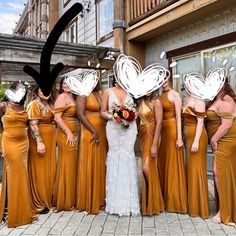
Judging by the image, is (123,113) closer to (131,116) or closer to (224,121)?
(131,116)

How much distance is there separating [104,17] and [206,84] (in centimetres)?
830

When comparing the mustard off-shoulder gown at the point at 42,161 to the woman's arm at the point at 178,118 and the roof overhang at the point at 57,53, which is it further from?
the roof overhang at the point at 57,53

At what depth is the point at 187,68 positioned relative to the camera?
8125mm

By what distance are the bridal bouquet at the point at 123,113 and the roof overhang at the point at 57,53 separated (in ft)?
12.9

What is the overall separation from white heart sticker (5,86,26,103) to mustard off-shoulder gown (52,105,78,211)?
2.03ft

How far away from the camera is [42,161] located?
4.44 m

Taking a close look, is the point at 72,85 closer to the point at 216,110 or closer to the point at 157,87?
the point at 157,87

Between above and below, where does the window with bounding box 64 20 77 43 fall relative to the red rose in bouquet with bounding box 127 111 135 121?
above

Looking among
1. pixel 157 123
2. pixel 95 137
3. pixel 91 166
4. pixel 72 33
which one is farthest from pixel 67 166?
pixel 72 33

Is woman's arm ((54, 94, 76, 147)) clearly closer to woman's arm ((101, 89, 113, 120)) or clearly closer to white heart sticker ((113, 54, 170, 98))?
woman's arm ((101, 89, 113, 120))

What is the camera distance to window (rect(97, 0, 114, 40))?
440 inches

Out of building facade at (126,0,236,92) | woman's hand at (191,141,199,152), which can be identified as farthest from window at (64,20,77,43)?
woman's hand at (191,141,199,152)

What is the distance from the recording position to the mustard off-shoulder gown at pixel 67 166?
4.47 m

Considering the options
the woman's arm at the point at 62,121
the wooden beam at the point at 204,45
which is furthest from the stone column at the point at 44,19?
the woman's arm at the point at 62,121
